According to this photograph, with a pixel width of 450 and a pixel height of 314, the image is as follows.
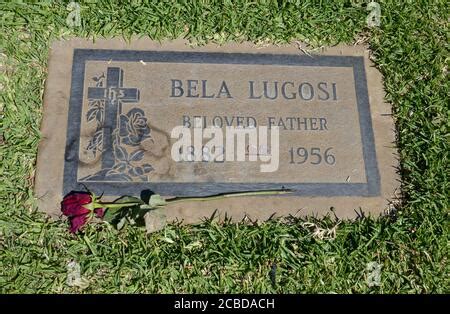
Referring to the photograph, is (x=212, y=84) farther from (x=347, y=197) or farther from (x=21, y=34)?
(x=21, y=34)

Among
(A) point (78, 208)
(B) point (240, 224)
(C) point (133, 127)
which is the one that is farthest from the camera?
(C) point (133, 127)

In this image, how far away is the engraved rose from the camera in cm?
258

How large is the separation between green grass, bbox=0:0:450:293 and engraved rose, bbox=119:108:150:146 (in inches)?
17.8

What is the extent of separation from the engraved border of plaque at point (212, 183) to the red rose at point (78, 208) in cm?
12

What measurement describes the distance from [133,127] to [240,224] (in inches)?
30.2

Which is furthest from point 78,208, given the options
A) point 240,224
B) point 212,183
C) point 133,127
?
point 240,224

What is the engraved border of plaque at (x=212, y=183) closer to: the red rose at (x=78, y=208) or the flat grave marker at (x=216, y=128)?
the flat grave marker at (x=216, y=128)

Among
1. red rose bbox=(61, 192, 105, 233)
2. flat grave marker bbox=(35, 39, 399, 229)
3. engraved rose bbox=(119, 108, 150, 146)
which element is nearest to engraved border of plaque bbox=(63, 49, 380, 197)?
flat grave marker bbox=(35, 39, 399, 229)

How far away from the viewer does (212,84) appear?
108 inches

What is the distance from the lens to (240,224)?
2502 millimetres

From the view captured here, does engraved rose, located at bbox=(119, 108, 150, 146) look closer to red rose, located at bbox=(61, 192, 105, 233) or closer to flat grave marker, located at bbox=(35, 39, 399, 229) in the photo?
flat grave marker, located at bbox=(35, 39, 399, 229)

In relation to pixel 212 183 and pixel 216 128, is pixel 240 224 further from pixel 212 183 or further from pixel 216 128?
pixel 216 128
